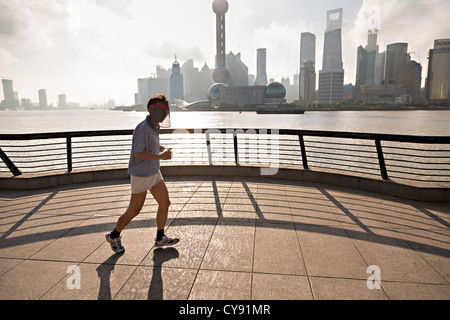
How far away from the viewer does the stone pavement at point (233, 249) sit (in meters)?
2.68

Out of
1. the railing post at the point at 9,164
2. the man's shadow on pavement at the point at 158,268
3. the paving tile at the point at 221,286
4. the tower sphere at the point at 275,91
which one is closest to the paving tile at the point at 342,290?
the paving tile at the point at 221,286

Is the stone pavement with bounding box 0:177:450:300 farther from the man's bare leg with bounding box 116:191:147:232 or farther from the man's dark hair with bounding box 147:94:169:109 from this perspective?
the man's dark hair with bounding box 147:94:169:109

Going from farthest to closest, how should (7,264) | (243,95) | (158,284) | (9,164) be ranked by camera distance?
(243,95)
(9,164)
(7,264)
(158,284)

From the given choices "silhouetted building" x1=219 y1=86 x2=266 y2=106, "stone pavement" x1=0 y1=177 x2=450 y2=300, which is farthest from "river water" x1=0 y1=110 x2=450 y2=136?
"silhouetted building" x1=219 y1=86 x2=266 y2=106

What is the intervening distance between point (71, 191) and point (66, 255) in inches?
118

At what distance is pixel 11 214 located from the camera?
15.0 ft

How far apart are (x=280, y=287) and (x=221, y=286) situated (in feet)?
1.95

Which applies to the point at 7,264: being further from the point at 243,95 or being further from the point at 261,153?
the point at 243,95

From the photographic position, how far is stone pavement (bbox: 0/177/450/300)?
106 inches

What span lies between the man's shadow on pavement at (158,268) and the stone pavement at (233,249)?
0.04ft

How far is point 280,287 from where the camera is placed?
2.70 m

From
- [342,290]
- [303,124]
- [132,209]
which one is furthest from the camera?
[303,124]

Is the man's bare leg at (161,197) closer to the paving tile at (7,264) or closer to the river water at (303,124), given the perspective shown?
the paving tile at (7,264)

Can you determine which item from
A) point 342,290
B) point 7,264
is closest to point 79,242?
point 7,264
